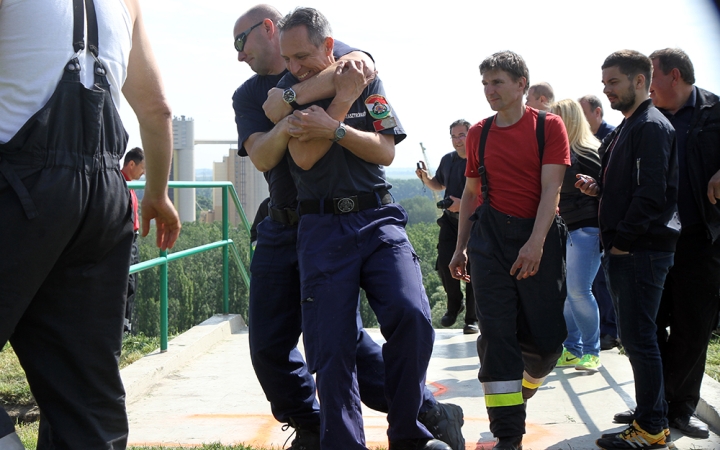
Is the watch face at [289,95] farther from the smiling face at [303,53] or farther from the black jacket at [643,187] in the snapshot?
the black jacket at [643,187]

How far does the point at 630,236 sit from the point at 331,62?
171 cm

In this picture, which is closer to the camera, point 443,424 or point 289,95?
point 289,95

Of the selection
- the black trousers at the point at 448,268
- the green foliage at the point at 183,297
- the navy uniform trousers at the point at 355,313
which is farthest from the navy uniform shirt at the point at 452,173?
the green foliage at the point at 183,297

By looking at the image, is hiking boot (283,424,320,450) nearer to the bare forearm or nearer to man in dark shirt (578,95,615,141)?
the bare forearm

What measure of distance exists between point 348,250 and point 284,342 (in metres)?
0.73

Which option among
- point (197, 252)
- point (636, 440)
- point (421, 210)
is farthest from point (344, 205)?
point (421, 210)

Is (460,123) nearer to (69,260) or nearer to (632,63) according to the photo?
(632,63)

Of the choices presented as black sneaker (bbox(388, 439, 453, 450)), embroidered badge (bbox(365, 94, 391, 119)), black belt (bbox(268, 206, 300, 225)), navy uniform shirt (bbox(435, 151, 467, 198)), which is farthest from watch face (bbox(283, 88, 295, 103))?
navy uniform shirt (bbox(435, 151, 467, 198))

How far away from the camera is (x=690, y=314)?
417 cm

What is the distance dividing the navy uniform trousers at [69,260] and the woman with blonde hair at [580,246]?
159 inches

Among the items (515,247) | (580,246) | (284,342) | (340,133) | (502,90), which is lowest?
(284,342)

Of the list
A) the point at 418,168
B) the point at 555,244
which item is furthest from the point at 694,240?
the point at 418,168

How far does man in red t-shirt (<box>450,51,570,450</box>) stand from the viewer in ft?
12.3

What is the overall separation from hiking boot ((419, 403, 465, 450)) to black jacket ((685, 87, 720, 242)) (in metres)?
1.73
